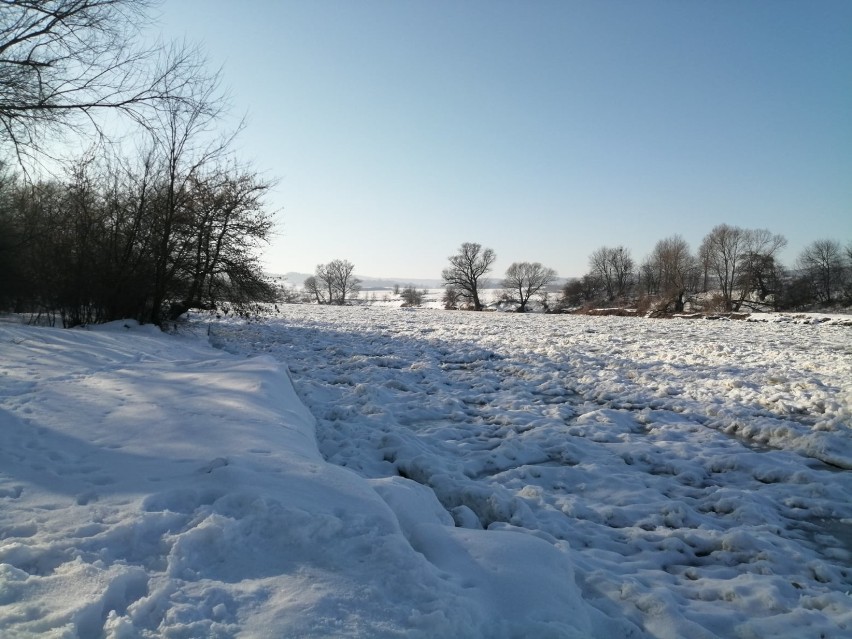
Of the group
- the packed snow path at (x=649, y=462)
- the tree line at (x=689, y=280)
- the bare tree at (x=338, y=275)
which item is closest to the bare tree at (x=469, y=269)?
the tree line at (x=689, y=280)

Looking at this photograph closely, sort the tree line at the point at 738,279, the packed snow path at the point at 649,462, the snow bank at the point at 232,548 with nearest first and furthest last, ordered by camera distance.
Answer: the snow bank at the point at 232,548 → the packed snow path at the point at 649,462 → the tree line at the point at 738,279

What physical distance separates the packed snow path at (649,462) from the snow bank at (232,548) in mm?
671

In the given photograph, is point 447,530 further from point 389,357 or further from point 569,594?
point 389,357

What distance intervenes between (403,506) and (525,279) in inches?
2434

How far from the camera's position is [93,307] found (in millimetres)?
11516

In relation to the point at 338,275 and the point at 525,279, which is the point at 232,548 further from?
the point at 338,275

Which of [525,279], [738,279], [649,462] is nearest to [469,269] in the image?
[525,279]

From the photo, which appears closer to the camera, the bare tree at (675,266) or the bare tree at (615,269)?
the bare tree at (675,266)

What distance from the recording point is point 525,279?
6306cm

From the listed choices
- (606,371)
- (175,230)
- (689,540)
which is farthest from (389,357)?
(689,540)

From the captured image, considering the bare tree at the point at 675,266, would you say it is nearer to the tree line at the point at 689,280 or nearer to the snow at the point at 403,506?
the tree line at the point at 689,280

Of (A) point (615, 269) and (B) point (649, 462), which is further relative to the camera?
(A) point (615, 269)

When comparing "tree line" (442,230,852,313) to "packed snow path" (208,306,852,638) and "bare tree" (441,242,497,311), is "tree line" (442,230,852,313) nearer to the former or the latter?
"bare tree" (441,242,497,311)

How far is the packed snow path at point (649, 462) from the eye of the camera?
A: 9.93 feet
